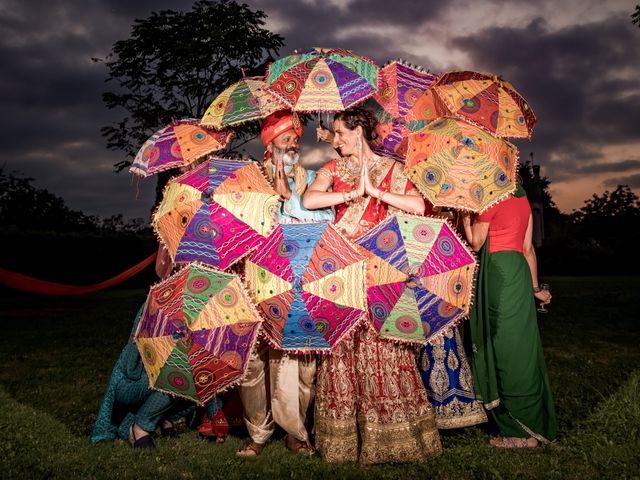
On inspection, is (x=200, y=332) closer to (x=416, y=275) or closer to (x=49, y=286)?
(x=416, y=275)

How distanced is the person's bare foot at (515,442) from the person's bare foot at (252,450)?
174 cm

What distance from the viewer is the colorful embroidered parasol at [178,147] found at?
14.3 feet

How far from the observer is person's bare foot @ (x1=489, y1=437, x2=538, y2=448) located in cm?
438

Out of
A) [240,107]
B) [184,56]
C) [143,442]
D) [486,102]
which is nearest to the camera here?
[486,102]

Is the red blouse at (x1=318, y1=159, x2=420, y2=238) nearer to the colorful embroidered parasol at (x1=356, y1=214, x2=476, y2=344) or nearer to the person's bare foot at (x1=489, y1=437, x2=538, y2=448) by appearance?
the colorful embroidered parasol at (x1=356, y1=214, x2=476, y2=344)

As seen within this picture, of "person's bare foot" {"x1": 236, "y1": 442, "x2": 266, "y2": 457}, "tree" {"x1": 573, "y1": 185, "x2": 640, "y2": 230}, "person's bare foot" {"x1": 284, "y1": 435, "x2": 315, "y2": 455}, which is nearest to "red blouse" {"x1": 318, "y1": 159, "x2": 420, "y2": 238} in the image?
"person's bare foot" {"x1": 284, "y1": 435, "x2": 315, "y2": 455}

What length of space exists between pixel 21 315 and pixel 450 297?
13.2 meters

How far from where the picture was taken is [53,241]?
69.1 feet

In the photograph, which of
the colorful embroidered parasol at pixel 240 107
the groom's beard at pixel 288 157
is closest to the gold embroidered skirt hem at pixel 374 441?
the groom's beard at pixel 288 157

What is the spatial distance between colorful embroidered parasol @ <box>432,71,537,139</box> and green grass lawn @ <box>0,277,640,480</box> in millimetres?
2282

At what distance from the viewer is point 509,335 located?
4.37m

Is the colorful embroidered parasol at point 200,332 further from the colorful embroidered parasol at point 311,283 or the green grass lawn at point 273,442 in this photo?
the green grass lawn at point 273,442

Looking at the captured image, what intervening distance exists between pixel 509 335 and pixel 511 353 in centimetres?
13

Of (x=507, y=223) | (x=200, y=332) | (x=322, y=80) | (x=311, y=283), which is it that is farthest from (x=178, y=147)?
(x=507, y=223)
